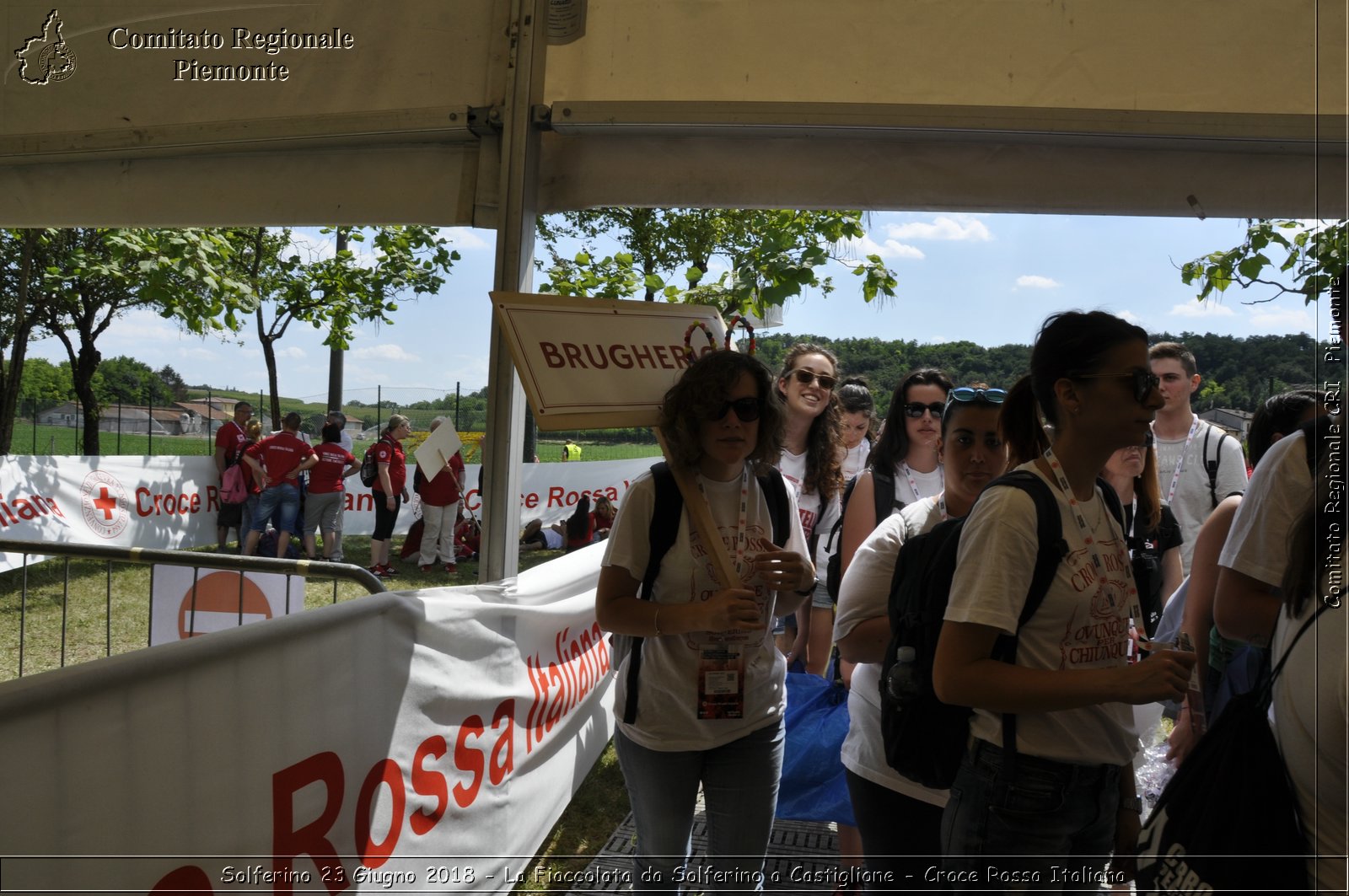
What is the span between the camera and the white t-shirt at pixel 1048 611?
5.38 ft

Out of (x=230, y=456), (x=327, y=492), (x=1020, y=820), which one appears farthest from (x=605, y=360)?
(x=230, y=456)

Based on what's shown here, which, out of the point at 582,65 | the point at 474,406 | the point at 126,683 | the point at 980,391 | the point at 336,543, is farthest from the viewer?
the point at 474,406

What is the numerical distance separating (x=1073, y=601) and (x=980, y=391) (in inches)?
33.4

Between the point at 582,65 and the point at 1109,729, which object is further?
the point at 582,65

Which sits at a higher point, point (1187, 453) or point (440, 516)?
point (1187, 453)

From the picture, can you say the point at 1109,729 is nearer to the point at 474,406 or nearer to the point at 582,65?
the point at 582,65

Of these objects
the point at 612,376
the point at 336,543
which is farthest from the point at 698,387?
the point at 336,543

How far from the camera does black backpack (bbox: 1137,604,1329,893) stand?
1.49 m

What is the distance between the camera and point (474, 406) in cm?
1642

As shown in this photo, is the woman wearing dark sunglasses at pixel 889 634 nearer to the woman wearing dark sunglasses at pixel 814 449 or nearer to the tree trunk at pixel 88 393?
the woman wearing dark sunglasses at pixel 814 449

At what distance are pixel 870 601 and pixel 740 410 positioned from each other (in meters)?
0.65

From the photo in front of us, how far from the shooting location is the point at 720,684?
2.40m

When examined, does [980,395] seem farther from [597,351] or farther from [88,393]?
[88,393]

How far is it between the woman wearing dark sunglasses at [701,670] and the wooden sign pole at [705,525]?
0.08 ft
